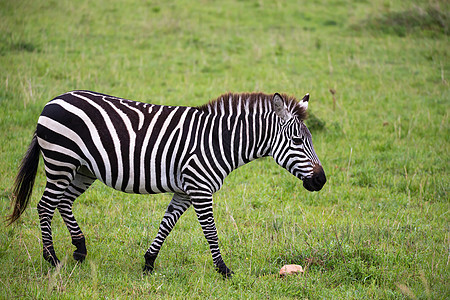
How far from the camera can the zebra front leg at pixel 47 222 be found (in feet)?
17.6

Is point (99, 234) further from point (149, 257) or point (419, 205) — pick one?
point (419, 205)

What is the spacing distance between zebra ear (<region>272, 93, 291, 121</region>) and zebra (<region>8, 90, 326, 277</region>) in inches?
0.5

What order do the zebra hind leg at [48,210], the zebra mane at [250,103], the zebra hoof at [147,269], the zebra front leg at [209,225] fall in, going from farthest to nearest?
1. the zebra mane at [250,103]
2. the zebra hoof at [147,269]
3. the zebra hind leg at [48,210]
4. the zebra front leg at [209,225]

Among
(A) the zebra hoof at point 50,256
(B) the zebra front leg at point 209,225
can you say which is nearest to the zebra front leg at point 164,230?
(B) the zebra front leg at point 209,225

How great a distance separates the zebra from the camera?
5.24 meters

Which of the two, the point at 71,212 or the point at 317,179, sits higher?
the point at 317,179

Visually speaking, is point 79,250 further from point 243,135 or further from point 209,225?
point 243,135

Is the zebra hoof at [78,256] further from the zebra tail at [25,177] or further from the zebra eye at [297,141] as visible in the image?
the zebra eye at [297,141]

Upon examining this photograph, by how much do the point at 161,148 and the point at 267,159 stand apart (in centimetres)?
447

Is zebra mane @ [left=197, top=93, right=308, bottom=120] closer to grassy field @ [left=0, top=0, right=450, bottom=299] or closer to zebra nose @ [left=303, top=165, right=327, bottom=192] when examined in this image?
zebra nose @ [left=303, top=165, right=327, bottom=192]

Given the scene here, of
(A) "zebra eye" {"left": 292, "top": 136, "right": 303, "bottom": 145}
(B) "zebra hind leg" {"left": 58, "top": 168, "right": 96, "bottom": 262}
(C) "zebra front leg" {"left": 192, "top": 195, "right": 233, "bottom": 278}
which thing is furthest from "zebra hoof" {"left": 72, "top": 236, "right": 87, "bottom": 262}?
(A) "zebra eye" {"left": 292, "top": 136, "right": 303, "bottom": 145}

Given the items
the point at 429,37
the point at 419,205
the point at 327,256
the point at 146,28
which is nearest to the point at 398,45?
the point at 429,37

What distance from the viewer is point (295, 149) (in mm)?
5414

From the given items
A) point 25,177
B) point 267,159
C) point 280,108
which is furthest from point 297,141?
point 267,159
